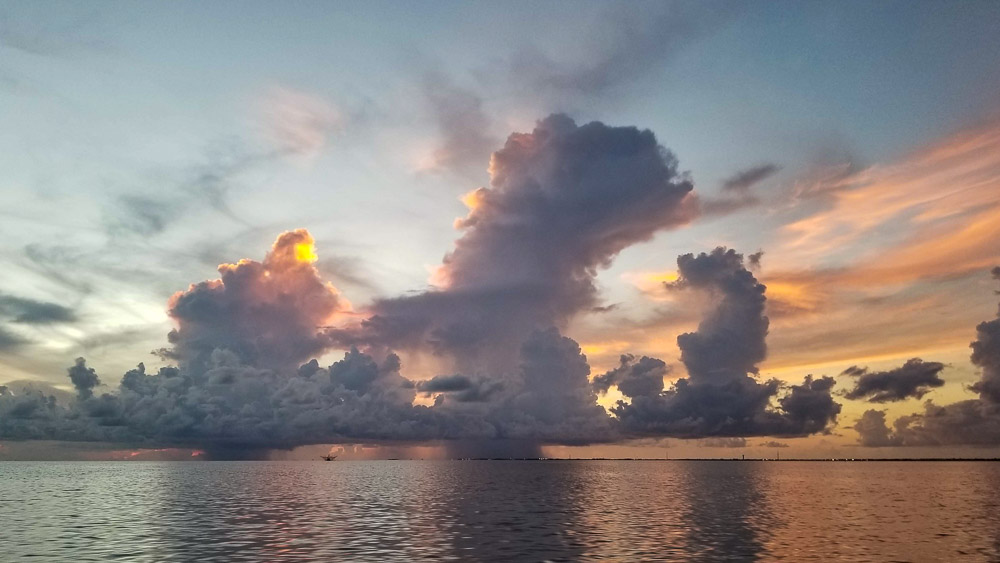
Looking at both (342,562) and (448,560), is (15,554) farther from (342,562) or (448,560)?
(448,560)

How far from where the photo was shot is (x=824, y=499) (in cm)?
14762

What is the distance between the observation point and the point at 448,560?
63500 millimetres

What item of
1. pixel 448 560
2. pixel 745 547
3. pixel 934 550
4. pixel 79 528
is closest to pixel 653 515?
pixel 745 547

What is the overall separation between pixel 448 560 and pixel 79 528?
56782mm

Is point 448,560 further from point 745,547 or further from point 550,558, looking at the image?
point 745,547

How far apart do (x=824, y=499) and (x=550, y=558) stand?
106 meters

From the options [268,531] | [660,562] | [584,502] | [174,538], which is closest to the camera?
[660,562]

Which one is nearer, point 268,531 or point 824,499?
point 268,531

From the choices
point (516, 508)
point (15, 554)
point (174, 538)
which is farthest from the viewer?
point (516, 508)

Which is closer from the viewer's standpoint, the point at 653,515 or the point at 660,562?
the point at 660,562

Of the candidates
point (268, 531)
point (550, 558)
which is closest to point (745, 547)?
point (550, 558)

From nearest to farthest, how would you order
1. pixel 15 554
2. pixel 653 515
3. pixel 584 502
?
1. pixel 15 554
2. pixel 653 515
3. pixel 584 502

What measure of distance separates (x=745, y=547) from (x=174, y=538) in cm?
6172

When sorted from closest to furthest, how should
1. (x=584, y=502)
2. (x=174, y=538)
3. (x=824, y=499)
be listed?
(x=174, y=538), (x=584, y=502), (x=824, y=499)
